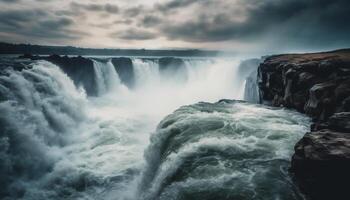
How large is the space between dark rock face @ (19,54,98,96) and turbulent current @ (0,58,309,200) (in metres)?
11.8

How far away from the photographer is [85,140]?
20766mm

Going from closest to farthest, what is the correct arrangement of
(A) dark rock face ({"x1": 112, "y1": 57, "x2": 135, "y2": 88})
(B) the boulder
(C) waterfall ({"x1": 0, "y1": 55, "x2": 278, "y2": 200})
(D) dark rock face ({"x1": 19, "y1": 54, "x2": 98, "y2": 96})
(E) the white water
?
(C) waterfall ({"x1": 0, "y1": 55, "x2": 278, "y2": 200})
(E) the white water
(D) dark rock face ({"x1": 19, "y1": 54, "x2": 98, "y2": 96})
(A) dark rock face ({"x1": 112, "y1": 57, "x2": 135, "y2": 88})
(B) the boulder

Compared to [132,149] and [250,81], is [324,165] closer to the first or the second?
[132,149]

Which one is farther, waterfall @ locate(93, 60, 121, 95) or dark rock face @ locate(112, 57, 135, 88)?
dark rock face @ locate(112, 57, 135, 88)

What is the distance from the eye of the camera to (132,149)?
1858 cm

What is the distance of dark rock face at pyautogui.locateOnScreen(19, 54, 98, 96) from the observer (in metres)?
39.3

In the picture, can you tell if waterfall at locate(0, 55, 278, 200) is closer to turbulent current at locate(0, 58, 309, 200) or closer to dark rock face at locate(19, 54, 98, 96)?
turbulent current at locate(0, 58, 309, 200)

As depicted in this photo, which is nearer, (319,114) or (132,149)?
(319,114)

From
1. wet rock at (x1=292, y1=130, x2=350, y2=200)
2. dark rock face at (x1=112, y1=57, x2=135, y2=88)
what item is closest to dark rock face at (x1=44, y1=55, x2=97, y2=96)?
dark rock face at (x1=112, y1=57, x2=135, y2=88)

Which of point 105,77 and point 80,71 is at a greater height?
point 80,71

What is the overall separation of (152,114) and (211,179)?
22824 mm

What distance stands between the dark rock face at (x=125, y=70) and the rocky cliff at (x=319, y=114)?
26.8 meters

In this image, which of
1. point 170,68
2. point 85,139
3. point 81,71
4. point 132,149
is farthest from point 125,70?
point 132,149

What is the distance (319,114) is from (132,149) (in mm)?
12547
